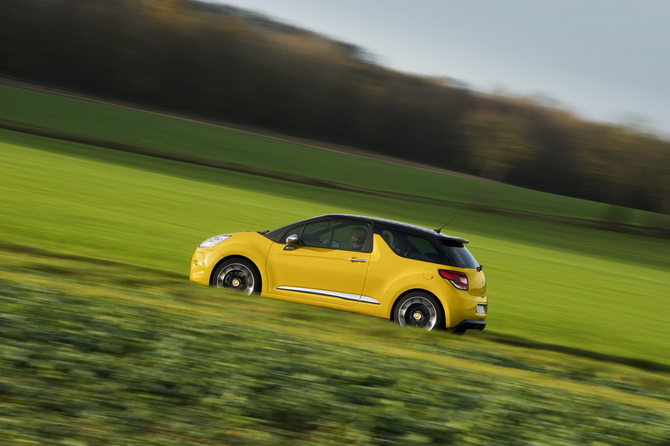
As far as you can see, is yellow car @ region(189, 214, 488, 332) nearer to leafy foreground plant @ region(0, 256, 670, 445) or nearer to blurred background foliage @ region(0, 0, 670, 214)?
leafy foreground plant @ region(0, 256, 670, 445)

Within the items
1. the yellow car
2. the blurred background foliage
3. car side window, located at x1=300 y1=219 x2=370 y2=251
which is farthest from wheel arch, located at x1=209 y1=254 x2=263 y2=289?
the blurred background foliage

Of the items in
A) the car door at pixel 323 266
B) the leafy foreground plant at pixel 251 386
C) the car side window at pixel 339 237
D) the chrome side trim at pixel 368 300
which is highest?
the car side window at pixel 339 237

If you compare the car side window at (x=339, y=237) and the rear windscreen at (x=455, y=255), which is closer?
the rear windscreen at (x=455, y=255)

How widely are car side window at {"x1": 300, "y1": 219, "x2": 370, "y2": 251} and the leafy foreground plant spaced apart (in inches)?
55.7

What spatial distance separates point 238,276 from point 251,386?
483cm

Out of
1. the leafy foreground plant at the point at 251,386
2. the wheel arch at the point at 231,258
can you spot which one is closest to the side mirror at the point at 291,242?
the wheel arch at the point at 231,258

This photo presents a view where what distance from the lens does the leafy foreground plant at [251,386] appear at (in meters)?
4.80

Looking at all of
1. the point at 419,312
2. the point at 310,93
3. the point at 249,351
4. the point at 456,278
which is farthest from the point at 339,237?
the point at 310,93

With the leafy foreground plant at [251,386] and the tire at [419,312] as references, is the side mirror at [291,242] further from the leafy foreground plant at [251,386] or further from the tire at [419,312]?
the tire at [419,312]

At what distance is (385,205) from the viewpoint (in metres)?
40.1

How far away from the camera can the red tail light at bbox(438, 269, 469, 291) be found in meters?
9.78

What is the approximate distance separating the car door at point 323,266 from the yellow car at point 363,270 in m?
0.01

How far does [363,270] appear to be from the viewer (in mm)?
9953

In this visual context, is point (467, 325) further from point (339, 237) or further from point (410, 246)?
point (339, 237)
